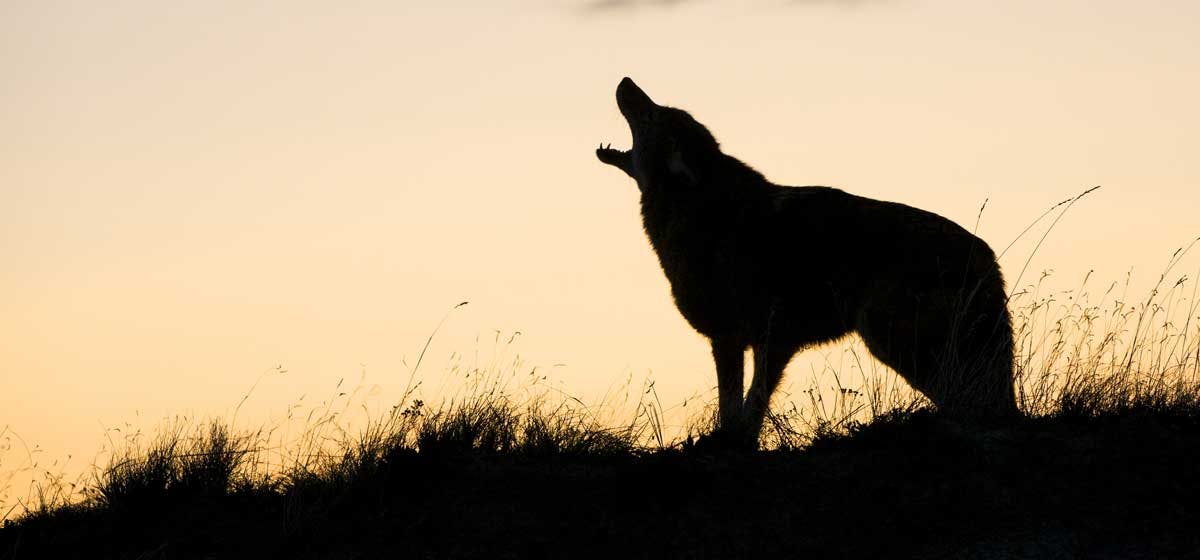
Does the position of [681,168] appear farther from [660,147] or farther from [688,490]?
[688,490]

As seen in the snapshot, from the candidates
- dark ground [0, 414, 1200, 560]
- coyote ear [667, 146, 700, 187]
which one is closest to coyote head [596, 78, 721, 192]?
coyote ear [667, 146, 700, 187]

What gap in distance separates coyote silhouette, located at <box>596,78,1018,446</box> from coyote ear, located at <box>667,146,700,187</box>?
0.01 m

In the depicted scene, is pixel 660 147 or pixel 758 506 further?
pixel 660 147

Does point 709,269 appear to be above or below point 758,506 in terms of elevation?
above

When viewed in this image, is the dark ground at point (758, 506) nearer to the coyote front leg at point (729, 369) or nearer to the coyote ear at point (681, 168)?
the coyote front leg at point (729, 369)

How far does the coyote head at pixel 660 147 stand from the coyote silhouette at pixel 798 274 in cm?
1

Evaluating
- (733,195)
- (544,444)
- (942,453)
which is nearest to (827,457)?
(942,453)

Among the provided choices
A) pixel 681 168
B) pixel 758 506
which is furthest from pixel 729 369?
pixel 758 506

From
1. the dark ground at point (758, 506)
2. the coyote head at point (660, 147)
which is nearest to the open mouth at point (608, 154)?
the coyote head at point (660, 147)

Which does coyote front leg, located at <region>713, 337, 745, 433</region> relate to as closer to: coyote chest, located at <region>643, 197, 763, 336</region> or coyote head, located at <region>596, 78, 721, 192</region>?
coyote chest, located at <region>643, 197, 763, 336</region>

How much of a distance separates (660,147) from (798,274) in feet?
5.64

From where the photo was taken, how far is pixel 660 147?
8867 millimetres

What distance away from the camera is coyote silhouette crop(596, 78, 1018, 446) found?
7.05 m

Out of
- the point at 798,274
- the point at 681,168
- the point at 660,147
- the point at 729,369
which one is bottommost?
the point at 729,369
